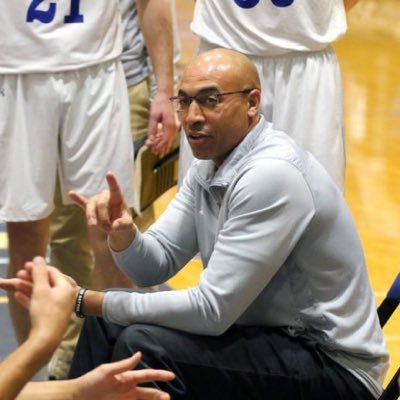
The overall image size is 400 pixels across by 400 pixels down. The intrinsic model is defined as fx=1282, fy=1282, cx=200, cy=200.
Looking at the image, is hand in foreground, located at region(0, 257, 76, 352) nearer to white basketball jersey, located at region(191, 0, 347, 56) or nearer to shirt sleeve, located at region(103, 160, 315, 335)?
shirt sleeve, located at region(103, 160, 315, 335)

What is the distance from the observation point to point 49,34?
14.8ft

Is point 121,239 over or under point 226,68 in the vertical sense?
under

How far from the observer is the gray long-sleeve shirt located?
3580 mm

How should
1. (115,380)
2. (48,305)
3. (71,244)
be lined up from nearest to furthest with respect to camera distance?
(48,305)
(115,380)
(71,244)

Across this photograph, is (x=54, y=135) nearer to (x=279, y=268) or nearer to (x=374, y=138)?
(x=279, y=268)

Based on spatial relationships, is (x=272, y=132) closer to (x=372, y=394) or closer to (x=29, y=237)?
(x=372, y=394)

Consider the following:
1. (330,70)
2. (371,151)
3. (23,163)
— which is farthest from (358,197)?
(23,163)

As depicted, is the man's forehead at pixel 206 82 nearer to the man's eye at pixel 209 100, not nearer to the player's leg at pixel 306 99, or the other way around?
the man's eye at pixel 209 100

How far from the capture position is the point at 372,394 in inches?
144

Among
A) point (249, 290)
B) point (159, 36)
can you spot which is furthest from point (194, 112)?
point (159, 36)

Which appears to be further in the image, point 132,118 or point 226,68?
point 132,118

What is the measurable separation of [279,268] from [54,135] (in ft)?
4.19

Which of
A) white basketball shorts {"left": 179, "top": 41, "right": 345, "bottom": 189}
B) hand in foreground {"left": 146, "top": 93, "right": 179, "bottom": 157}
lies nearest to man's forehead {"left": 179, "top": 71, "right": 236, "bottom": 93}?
white basketball shorts {"left": 179, "top": 41, "right": 345, "bottom": 189}

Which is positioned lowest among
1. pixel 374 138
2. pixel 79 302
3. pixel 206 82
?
pixel 374 138
